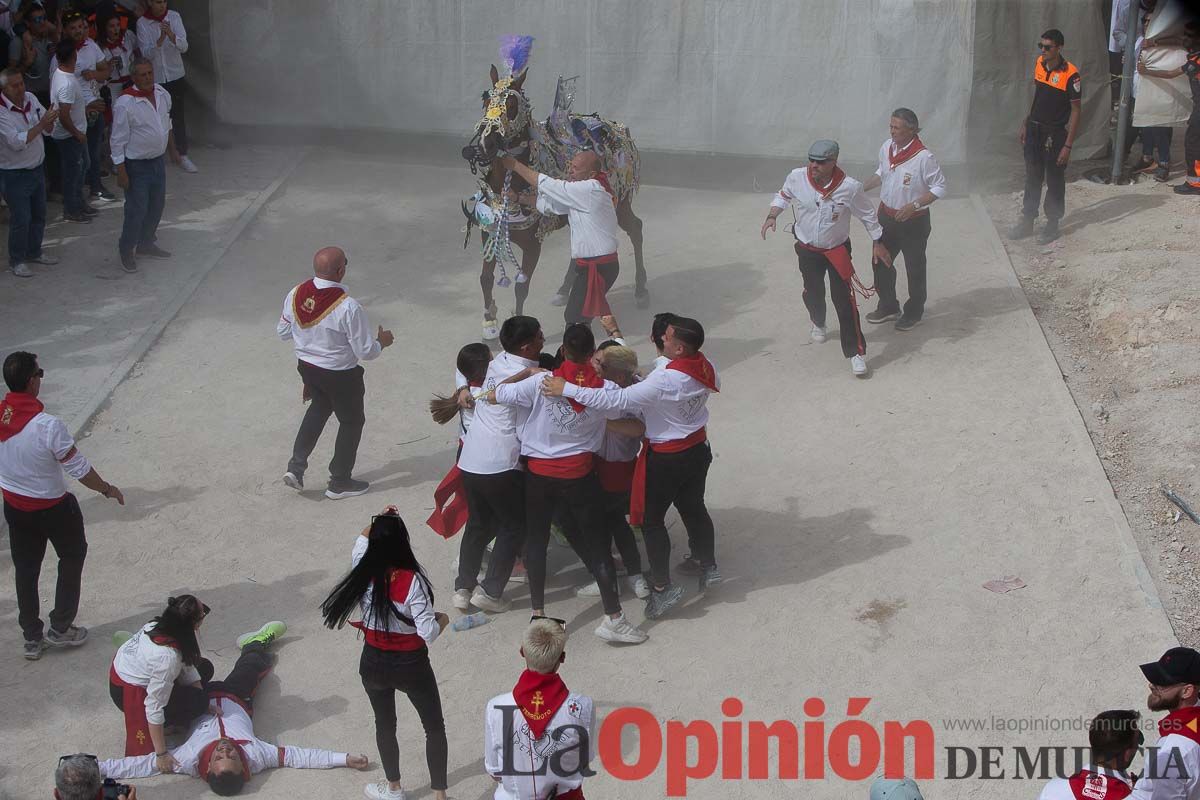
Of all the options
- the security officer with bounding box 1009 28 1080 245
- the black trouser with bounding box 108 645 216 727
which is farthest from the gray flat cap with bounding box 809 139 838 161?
the black trouser with bounding box 108 645 216 727

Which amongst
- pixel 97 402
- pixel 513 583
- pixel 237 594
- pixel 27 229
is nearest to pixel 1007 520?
pixel 513 583

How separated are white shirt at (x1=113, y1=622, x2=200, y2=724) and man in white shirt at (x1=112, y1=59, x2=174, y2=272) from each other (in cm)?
599

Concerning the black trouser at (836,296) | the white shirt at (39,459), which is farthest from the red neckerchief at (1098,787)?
the black trouser at (836,296)

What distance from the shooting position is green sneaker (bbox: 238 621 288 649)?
652cm

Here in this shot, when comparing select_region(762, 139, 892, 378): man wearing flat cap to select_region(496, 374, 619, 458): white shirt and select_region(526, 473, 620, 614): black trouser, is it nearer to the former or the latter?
select_region(496, 374, 619, 458): white shirt

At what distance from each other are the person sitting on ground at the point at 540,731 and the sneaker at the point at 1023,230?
840 centimetres

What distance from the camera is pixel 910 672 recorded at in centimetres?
615

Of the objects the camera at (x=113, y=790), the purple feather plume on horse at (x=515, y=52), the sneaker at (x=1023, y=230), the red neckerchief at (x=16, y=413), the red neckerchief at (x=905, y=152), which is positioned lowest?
the camera at (x=113, y=790)

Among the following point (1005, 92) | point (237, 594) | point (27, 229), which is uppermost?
point (1005, 92)

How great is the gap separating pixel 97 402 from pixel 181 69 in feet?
18.1

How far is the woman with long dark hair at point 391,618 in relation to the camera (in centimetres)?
494

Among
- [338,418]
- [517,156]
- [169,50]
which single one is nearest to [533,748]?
[338,418]

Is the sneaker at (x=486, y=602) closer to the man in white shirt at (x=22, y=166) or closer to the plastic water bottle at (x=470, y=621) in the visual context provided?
the plastic water bottle at (x=470, y=621)

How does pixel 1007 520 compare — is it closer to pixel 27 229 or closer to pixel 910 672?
pixel 910 672
